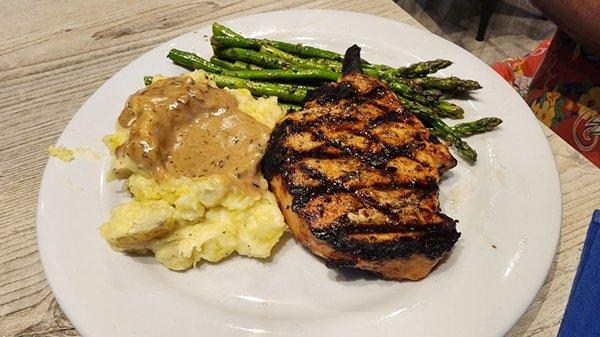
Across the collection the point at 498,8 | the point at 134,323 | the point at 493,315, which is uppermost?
the point at 493,315

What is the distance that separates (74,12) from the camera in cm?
455

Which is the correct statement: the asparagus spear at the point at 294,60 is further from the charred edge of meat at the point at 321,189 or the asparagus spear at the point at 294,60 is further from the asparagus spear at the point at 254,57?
the charred edge of meat at the point at 321,189

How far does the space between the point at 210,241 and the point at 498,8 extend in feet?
21.4

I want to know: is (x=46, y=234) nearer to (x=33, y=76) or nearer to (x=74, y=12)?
(x=33, y=76)

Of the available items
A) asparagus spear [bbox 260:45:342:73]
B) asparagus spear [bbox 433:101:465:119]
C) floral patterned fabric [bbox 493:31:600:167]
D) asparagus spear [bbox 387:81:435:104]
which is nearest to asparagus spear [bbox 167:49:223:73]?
asparagus spear [bbox 260:45:342:73]

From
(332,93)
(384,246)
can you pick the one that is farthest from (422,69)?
(384,246)

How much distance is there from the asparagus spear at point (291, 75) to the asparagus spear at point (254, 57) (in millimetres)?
71

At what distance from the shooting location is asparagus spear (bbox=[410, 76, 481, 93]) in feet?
11.0

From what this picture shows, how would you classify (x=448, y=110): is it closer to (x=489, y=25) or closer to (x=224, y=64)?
(x=224, y=64)

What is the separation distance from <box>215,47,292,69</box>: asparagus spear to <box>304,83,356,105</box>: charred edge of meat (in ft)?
1.78

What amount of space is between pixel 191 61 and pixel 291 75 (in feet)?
2.30

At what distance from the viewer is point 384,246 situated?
2.41 meters

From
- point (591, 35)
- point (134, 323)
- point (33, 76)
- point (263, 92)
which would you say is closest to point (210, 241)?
point (134, 323)

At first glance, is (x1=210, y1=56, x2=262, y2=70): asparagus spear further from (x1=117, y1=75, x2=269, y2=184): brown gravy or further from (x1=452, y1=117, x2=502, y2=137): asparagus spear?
(x1=452, y1=117, x2=502, y2=137): asparagus spear
